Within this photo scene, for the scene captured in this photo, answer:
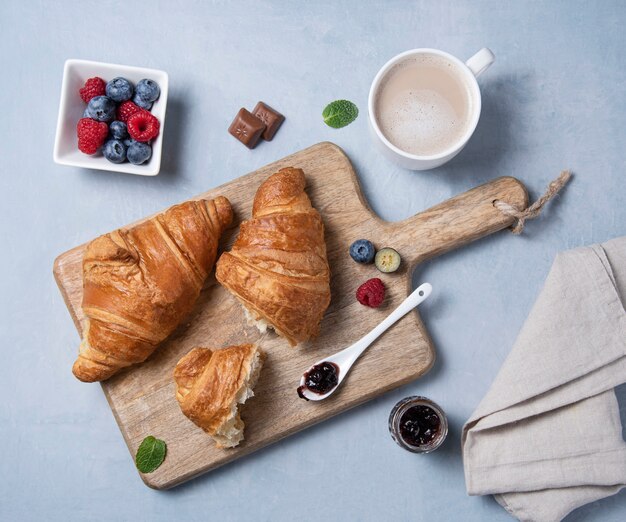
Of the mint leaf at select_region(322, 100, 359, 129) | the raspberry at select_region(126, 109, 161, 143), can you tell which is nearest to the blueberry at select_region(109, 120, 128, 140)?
the raspberry at select_region(126, 109, 161, 143)

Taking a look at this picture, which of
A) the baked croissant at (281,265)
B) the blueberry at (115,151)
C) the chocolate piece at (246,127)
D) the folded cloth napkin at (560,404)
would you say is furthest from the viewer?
the chocolate piece at (246,127)

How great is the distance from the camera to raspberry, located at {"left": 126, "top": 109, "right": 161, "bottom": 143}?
8.73 feet

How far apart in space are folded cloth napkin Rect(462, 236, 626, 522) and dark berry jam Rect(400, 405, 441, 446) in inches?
5.8

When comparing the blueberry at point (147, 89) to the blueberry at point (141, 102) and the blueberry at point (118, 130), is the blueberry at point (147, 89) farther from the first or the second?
the blueberry at point (118, 130)

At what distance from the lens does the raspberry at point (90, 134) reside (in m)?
2.62

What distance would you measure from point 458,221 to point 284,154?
2.73 ft

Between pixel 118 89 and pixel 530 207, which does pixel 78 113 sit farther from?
pixel 530 207

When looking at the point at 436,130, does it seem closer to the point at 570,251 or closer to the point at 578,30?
the point at 570,251

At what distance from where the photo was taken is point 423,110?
2.58m

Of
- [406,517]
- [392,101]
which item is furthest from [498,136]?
[406,517]

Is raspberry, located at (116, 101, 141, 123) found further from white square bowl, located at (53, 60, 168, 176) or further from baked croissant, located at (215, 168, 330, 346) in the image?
baked croissant, located at (215, 168, 330, 346)

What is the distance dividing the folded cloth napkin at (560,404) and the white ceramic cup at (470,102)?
2.17 ft

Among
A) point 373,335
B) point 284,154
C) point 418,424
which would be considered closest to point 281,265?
point 373,335

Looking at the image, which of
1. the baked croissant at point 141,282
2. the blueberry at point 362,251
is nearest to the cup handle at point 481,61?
the blueberry at point 362,251
